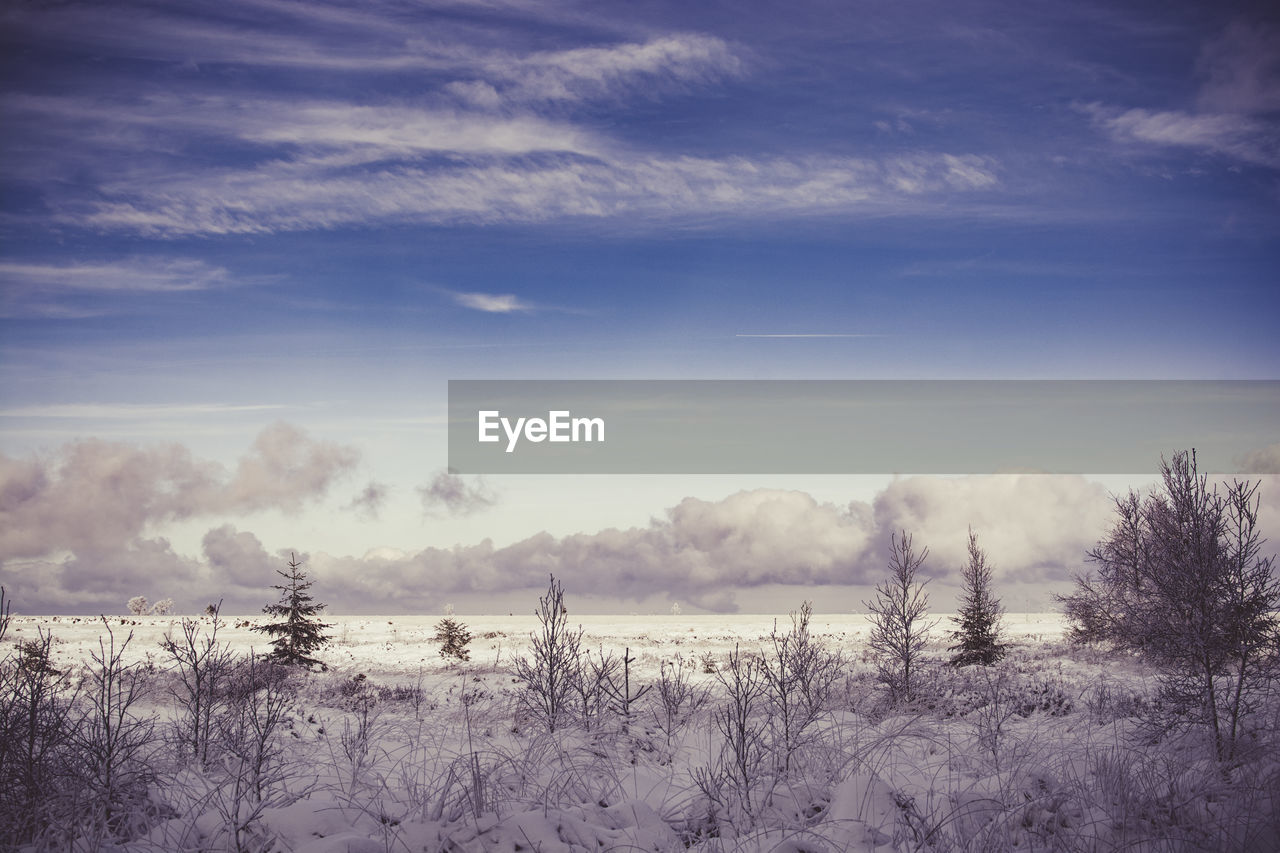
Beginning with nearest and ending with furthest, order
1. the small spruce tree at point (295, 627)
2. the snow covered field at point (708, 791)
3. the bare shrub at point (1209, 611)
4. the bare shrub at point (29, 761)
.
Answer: the bare shrub at point (29, 761), the snow covered field at point (708, 791), the bare shrub at point (1209, 611), the small spruce tree at point (295, 627)

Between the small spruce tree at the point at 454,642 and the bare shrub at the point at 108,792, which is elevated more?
the bare shrub at the point at 108,792

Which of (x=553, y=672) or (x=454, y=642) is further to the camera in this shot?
Answer: (x=454, y=642)

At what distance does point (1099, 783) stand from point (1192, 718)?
435 centimetres

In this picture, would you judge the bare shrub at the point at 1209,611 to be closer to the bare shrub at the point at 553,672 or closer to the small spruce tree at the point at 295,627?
the bare shrub at the point at 553,672

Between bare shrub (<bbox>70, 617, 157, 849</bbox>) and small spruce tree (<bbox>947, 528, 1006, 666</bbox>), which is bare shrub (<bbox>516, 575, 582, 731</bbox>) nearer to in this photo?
bare shrub (<bbox>70, 617, 157, 849</bbox>)

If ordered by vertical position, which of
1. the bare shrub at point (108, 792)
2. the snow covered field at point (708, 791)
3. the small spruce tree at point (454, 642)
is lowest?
the small spruce tree at point (454, 642)

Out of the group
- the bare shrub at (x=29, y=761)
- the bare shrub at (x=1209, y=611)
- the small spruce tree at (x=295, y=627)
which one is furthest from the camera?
the small spruce tree at (x=295, y=627)

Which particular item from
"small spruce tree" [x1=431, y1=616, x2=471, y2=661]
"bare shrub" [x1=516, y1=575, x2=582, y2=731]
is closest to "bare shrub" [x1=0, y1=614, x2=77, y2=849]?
"bare shrub" [x1=516, y1=575, x2=582, y2=731]

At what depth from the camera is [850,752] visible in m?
9.63

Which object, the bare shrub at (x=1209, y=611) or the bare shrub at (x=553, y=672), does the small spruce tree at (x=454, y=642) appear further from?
the bare shrub at (x=1209, y=611)

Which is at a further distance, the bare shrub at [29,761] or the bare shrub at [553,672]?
the bare shrub at [553,672]

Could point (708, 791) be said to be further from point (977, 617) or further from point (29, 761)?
point (977, 617)

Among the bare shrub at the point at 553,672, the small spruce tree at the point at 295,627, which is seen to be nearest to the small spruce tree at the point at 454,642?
the small spruce tree at the point at 295,627

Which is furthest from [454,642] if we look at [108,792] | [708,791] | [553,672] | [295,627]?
[708,791]
